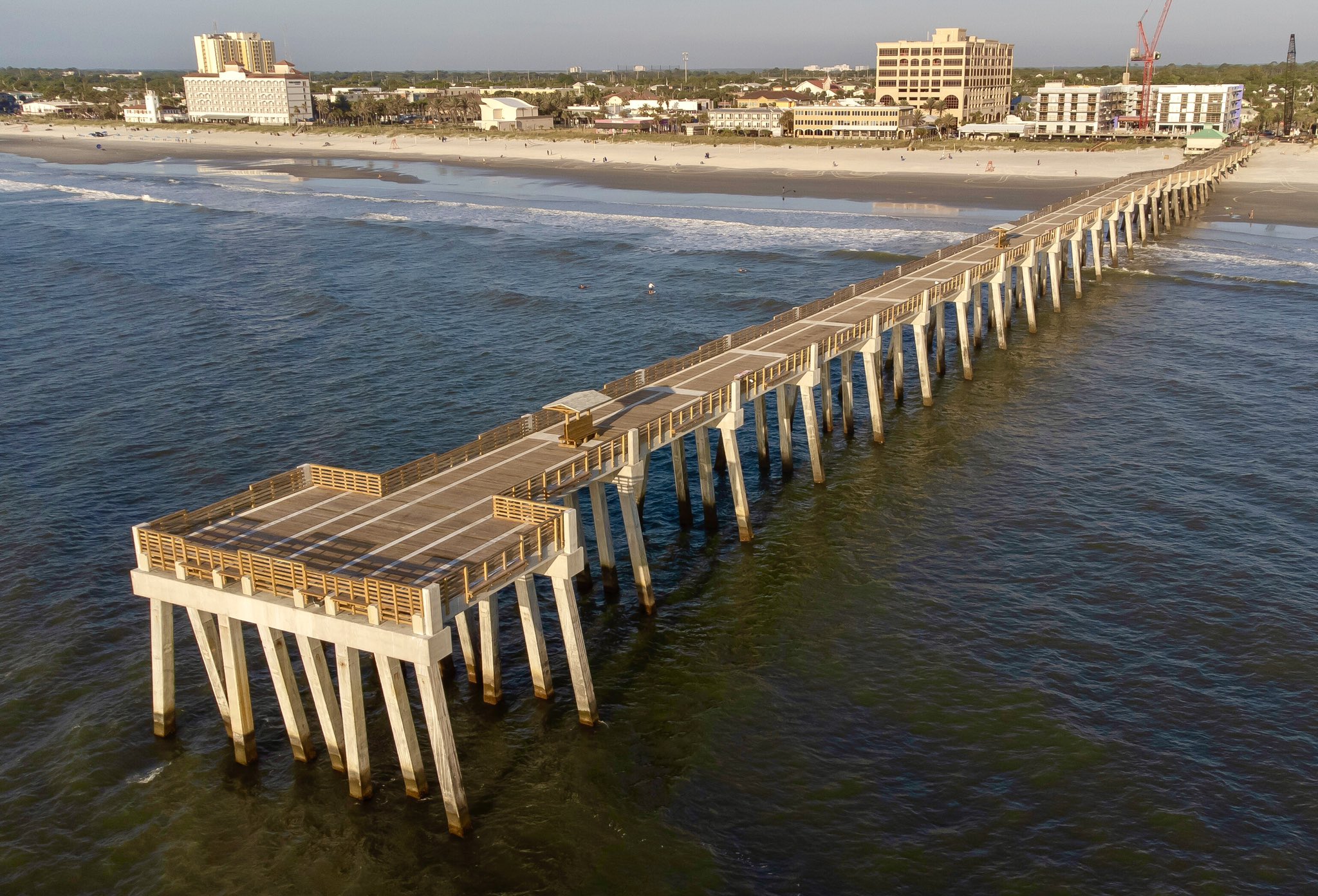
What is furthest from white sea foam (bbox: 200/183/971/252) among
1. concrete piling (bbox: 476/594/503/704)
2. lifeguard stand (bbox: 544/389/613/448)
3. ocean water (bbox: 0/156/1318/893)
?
concrete piling (bbox: 476/594/503/704)

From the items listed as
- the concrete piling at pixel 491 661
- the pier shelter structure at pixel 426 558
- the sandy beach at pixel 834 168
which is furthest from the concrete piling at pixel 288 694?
the sandy beach at pixel 834 168

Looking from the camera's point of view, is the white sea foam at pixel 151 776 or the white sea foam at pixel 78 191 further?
the white sea foam at pixel 78 191

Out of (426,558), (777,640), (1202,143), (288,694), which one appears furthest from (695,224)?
(288,694)

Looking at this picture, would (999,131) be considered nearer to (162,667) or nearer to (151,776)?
(162,667)

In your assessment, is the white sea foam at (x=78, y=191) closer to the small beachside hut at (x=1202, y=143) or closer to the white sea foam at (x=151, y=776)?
the white sea foam at (x=151, y=776)

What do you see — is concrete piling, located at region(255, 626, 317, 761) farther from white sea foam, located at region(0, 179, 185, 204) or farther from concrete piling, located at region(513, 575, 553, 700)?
white sea foam, located at region(0, 179, 185, 204)

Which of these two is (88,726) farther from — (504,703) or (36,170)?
(36,170)

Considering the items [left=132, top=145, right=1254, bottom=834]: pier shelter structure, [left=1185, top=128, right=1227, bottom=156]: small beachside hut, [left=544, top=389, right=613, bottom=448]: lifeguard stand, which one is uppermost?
[left=1185, top=128, right=1227, bottom=156]: small beachside hut
